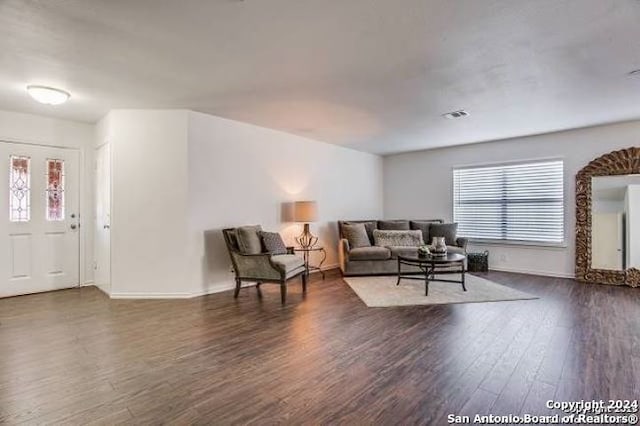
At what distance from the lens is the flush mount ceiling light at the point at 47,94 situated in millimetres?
3402

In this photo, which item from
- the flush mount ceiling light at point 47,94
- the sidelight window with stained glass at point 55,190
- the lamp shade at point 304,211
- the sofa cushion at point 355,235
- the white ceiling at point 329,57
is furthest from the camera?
the sofa cushion at point 355,235

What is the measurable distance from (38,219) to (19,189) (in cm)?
45

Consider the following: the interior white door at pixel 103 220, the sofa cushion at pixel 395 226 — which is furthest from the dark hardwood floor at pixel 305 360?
the sofa cushion at pixel 395 226

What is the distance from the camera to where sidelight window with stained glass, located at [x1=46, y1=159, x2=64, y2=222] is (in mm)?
4758

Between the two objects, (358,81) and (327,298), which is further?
(327,298)

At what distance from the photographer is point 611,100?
12.8 ft

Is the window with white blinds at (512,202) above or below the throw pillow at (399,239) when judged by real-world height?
above

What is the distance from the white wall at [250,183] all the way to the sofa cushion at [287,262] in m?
0.86

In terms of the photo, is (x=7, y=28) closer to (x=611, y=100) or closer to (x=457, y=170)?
(x=611, y=100)

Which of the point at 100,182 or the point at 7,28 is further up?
the point at 7,28

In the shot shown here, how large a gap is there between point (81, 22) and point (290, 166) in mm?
3612

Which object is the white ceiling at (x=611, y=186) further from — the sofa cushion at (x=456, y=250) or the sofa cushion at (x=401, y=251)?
the sofa cushion at (x=401, y=251)

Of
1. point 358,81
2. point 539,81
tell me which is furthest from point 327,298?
point 539,81

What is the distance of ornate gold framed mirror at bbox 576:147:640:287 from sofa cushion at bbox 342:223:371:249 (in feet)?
11.0
